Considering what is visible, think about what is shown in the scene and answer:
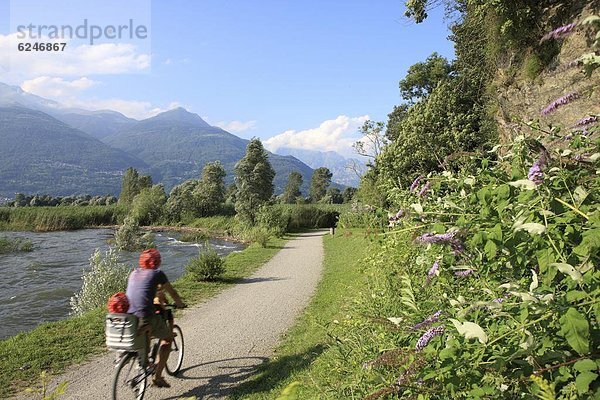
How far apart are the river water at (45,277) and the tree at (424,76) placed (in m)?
20.4

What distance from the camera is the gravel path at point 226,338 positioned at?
18.0 ft

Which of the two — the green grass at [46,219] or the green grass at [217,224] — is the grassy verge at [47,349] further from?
the green grass at [46,219]

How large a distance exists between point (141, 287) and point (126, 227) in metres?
21.1

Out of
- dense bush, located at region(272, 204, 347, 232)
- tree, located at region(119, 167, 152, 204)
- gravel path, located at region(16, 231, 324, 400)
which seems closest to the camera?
gravel path, located at region(16, 231, 324, 400)

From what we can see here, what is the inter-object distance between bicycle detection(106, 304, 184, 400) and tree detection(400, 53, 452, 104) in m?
31.6

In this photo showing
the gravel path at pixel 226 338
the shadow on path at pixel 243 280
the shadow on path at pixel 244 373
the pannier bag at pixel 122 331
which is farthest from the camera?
the shadow on path at pixel 243 280

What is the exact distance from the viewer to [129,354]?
15.5 feet

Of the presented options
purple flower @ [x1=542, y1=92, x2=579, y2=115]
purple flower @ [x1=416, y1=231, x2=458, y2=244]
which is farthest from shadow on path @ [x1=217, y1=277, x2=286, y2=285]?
purple flower @ [x1=542, y1=92, x2=579, y2=115]

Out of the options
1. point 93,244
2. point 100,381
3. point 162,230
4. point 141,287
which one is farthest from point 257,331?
point 162,230

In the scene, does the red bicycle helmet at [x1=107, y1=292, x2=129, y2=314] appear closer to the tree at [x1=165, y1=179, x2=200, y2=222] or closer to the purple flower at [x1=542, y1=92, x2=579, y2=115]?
the purple flower at [x1=542, y1=92, x2=579, y2=115]

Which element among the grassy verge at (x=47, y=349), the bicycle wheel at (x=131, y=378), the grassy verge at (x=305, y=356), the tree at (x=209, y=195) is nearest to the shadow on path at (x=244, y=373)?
the grassy verge at (x=305, y=356)

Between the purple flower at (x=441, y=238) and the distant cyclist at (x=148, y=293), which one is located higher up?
the purple flower at (x=441, y=238)

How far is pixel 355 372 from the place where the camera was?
10.7 feet

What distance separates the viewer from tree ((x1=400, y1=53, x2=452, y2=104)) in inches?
1245
